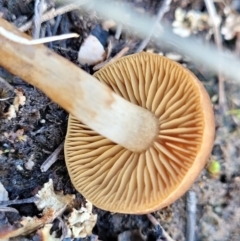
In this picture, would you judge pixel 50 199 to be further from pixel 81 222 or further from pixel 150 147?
pixel 150 147

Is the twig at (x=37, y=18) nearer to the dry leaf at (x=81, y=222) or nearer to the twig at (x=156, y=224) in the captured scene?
the dry leaf at (x=81, y=222)

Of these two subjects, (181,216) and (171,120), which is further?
(181,216)

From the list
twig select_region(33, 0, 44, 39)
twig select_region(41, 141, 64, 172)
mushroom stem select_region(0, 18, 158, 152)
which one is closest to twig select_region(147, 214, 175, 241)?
mushroom stem select_region(0, 18, 158, 152)

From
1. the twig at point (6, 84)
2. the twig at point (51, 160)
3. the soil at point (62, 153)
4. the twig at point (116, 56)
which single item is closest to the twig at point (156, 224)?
the soil at point (62, 153)

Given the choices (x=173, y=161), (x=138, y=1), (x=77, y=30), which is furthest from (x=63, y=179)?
(x=138, y=1)

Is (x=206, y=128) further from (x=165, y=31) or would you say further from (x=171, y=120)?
(x=165, y=31)
